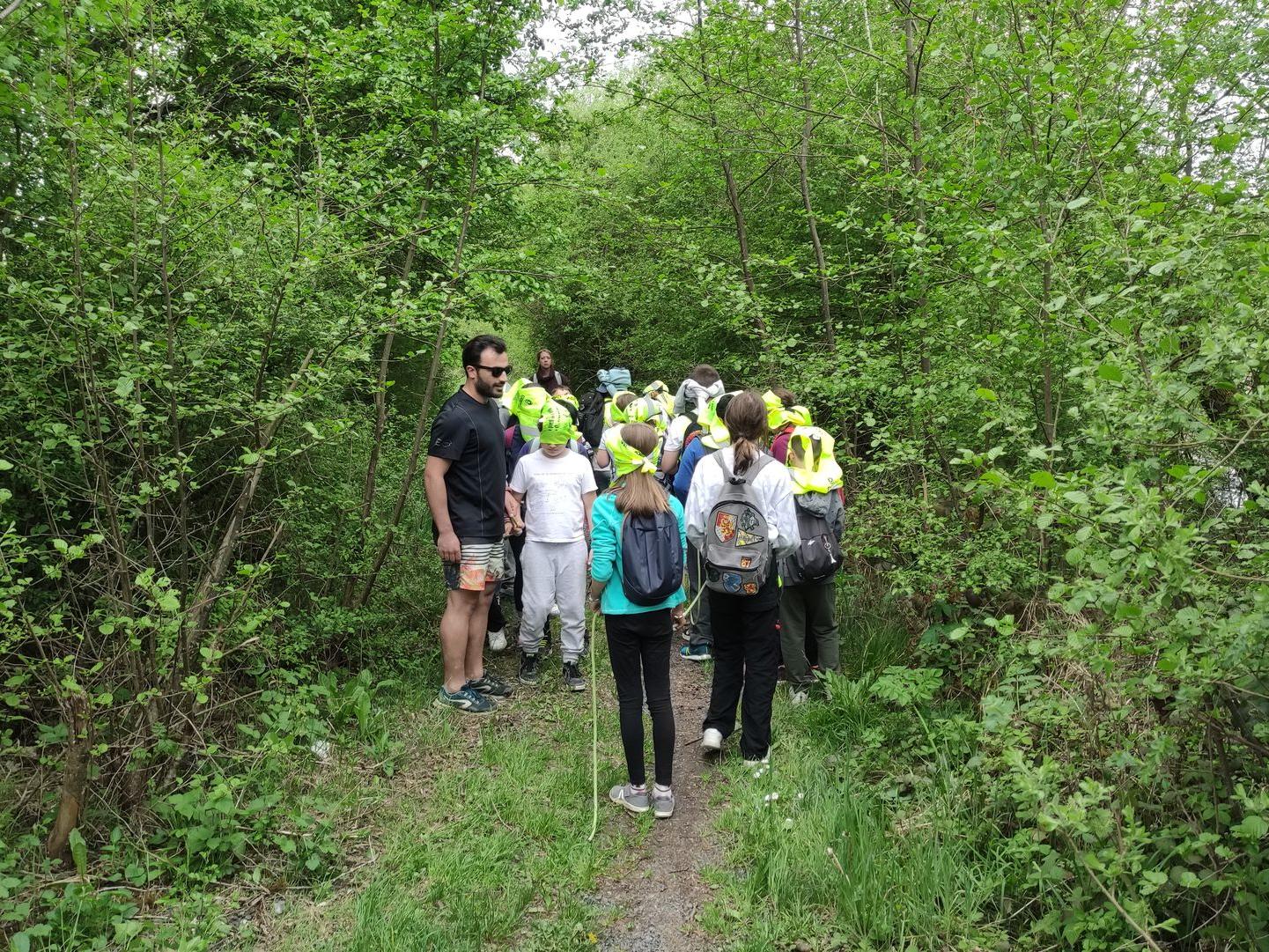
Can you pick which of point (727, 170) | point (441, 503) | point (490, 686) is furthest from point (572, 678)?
point (727, 170)

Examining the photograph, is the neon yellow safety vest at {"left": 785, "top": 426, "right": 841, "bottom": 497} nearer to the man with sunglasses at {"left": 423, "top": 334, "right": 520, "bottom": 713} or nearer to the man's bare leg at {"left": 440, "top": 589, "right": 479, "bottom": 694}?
the man with sunglasses at {"left": 423, "top": 334, "right": 520, "bottom": 713}

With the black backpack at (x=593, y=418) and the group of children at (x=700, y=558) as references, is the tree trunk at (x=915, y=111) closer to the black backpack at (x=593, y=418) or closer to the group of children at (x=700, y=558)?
the group of children at (x=700, y=558)

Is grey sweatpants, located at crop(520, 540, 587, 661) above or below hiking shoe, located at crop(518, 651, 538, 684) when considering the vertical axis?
above

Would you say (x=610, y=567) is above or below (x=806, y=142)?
below

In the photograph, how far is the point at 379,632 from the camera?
212 inches

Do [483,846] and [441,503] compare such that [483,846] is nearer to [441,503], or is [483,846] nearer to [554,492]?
[441,503]

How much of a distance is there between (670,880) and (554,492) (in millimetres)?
2537

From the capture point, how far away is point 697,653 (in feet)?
20.4

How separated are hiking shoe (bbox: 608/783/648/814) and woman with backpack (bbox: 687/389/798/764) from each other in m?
0.64

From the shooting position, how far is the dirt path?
118 inches

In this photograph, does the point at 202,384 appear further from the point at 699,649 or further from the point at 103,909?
the point at 699,649

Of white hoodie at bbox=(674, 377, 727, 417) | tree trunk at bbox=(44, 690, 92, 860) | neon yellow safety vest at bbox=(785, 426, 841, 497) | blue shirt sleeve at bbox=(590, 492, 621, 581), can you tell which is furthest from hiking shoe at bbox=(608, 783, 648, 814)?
white hoodie at bbox=(674, 377, 727, 417)

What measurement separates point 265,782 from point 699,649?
352cm

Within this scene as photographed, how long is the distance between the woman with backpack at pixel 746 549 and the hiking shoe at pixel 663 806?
0.58 meters
